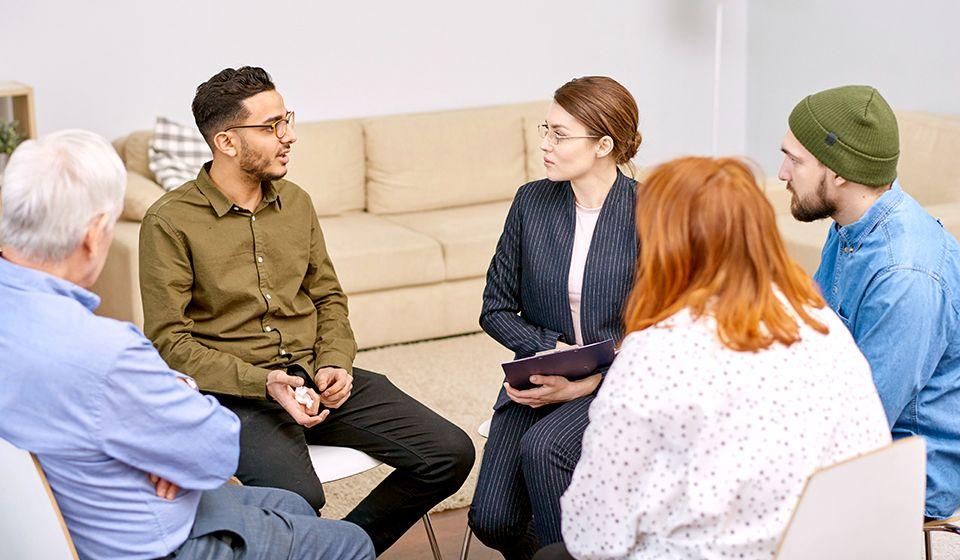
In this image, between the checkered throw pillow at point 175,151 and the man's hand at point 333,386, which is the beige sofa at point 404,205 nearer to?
the checkered throw pillow at point 175,151

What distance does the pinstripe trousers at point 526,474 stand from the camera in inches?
96.0

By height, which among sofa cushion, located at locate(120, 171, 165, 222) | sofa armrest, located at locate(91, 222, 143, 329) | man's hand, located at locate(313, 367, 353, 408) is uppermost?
sofa cushion, located at locate(120, 171, 165, 222)

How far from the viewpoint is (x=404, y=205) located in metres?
5.11

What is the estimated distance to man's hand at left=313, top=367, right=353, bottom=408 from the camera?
2623 millimetres

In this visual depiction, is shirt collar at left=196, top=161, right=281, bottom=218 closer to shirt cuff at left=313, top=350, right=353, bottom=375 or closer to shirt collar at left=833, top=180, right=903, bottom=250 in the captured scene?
shirt cuff at left=313, top=350, right=353, bottom=375

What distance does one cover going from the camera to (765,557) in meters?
1.67

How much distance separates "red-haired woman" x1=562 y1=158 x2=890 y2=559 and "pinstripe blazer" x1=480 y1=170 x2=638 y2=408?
850 millimetres

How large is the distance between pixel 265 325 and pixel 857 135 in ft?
4.37

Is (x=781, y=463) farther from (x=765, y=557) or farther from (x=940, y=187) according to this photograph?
(x=940, y=187)

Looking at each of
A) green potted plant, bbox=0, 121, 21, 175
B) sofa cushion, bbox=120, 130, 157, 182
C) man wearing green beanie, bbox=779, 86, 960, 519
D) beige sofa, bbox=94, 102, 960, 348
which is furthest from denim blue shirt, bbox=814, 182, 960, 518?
green potted plant, bbox=0, 121, 21, 175

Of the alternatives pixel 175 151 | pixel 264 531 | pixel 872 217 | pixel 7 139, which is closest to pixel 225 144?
pixel 264 531

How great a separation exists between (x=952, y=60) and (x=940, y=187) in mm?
646

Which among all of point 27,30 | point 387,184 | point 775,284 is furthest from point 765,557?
point 27,30

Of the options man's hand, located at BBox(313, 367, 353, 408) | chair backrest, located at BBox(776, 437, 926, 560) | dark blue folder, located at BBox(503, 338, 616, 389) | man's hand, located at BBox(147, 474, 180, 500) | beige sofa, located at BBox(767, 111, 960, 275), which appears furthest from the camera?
beige sofa, located at BBox(767, 111, 960, 275)
